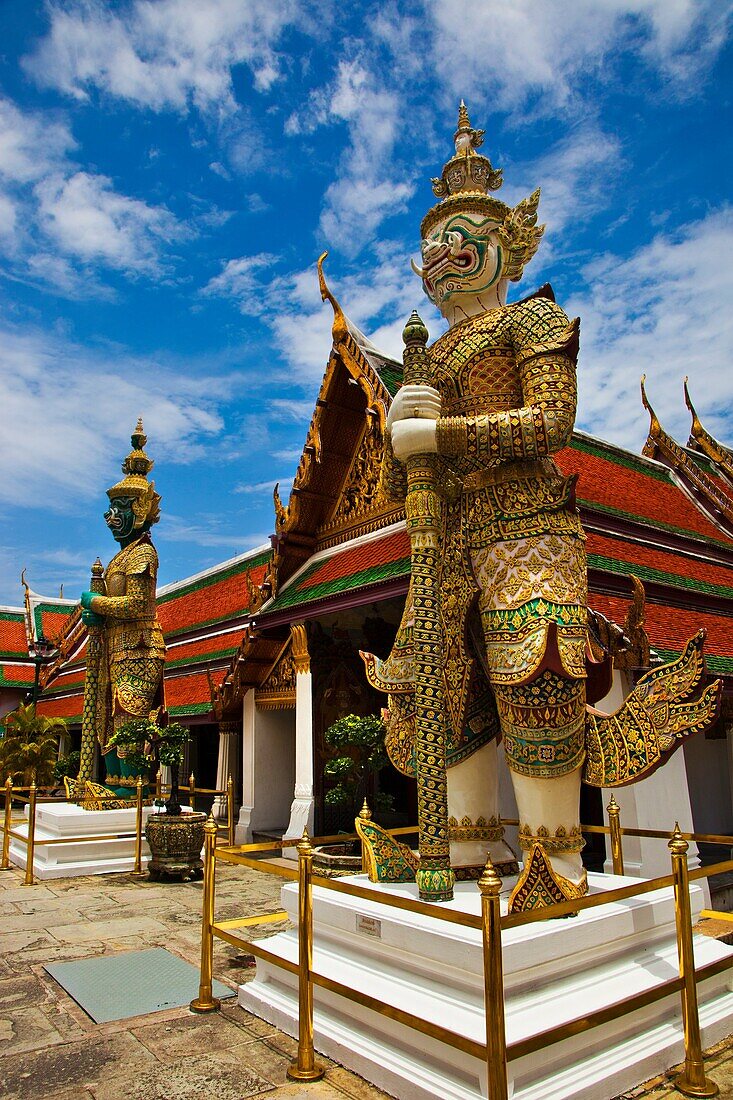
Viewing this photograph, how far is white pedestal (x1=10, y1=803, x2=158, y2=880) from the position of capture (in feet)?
26.4

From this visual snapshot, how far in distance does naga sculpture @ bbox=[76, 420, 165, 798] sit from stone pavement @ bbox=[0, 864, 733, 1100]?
135 inches

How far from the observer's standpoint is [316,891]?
3.80m

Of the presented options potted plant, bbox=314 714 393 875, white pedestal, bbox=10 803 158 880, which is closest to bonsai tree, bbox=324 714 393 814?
potted plant, bbox=314 714 393 875

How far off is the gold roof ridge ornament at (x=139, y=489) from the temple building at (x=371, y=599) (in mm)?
1537

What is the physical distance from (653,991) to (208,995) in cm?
219

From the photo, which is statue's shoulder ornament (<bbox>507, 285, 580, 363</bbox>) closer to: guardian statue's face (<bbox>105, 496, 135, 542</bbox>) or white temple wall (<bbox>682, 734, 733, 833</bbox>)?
guardian statue's face (<bbox>105, 496, 135, 542</bbox>)

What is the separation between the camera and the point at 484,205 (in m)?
4.05

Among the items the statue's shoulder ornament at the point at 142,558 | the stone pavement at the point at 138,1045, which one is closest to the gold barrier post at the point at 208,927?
the stone pavement at the point at 138,1045

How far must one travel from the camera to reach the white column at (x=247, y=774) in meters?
10.2

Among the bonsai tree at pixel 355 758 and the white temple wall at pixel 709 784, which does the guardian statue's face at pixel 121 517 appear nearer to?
the bonsai tree at pixel 355 758

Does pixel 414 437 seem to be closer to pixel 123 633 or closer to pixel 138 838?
pixel 138 838

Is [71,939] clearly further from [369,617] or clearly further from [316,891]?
[369,617]

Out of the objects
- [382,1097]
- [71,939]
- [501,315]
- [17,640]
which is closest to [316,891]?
[382,1097]

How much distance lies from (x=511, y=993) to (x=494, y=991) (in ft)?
2.01
